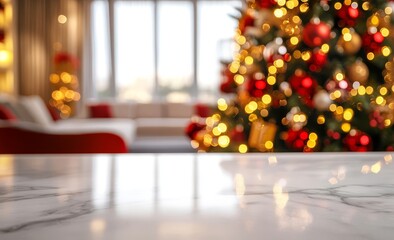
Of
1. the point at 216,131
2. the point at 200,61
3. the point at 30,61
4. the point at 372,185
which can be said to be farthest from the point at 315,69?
the point at 30,61

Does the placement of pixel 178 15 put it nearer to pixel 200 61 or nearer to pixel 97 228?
pixel 200 61

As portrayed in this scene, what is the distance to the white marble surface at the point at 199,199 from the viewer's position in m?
0.39

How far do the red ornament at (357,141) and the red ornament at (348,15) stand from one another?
0.63 metres

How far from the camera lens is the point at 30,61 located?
26.0ft

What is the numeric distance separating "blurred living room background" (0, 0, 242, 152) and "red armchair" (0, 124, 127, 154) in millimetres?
5200

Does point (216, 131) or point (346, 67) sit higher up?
point (346, 67)

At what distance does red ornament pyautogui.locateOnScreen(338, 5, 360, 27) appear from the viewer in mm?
2678

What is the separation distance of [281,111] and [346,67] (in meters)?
0.46

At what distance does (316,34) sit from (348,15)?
11.9 inches

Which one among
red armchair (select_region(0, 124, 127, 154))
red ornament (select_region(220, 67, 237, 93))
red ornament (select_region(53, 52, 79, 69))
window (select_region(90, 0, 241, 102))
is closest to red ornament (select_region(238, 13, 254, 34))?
red ornament (select_region(220, 67, 237, 93))

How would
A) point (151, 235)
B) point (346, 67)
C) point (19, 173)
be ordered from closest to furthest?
point (151, 235) → point (19, 173) → point (346, 67)

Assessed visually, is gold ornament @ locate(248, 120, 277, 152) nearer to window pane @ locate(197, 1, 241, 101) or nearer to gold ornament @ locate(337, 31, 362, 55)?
gold ornament @ locate(337, 31, 362, 55)

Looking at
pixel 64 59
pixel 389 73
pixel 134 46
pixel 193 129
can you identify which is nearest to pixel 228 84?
pixel 193 129

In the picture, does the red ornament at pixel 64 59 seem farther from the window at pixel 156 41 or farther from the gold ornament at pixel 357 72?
the gold ornament at pixel 357 72
